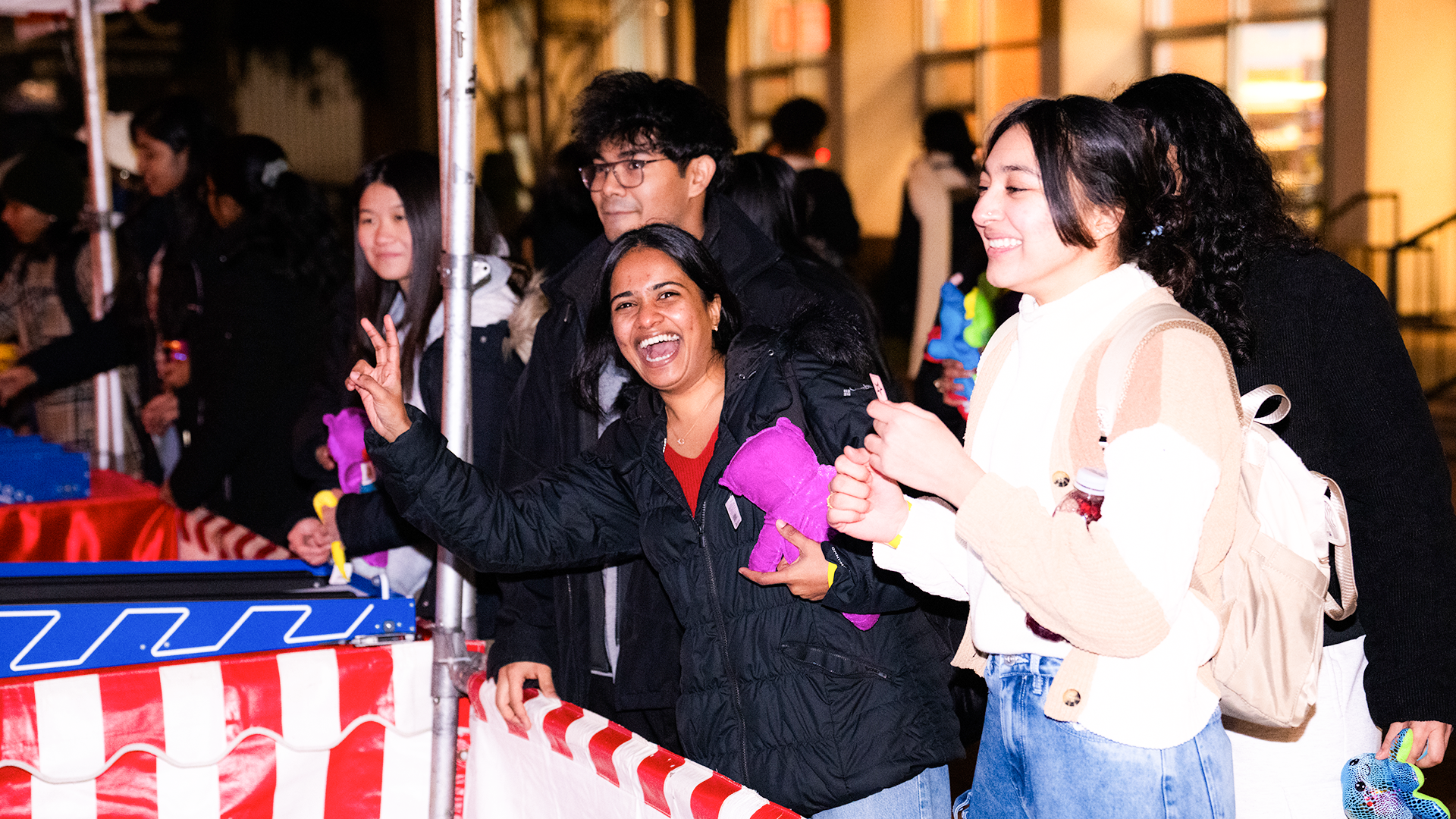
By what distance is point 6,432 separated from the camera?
13.1 ft

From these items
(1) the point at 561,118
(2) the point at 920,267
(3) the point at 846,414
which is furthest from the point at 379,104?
(3) the point at 846,414

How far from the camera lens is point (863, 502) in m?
1.47

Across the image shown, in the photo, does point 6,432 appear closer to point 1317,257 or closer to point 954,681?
point 954,681

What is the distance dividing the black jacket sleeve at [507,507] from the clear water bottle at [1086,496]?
3.14 feet

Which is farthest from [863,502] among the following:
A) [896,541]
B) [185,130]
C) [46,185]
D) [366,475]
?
[46,185]

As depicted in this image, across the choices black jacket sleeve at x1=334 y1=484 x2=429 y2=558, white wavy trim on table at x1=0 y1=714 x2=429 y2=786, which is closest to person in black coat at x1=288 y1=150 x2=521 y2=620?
black jacket sleeve at x1=334 y1=484 x2=429 y2=558

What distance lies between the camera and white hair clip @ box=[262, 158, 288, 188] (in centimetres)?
382

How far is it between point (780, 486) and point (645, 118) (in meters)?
1.12

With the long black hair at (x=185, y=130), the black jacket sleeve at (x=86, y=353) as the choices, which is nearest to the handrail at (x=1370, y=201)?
the long black hair at (x=185, y=130)

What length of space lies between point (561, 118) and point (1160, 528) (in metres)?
15.1

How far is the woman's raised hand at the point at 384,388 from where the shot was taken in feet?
6.06

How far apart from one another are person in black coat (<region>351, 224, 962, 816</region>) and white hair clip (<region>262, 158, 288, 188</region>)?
2.11m

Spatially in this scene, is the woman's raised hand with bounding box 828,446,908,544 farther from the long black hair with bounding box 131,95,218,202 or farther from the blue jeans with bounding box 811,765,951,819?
the long black hair with bounding box 131,95,218,202

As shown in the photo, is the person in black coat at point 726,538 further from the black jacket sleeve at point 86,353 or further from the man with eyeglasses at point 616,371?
the black jacket sleeve at point 86,353
